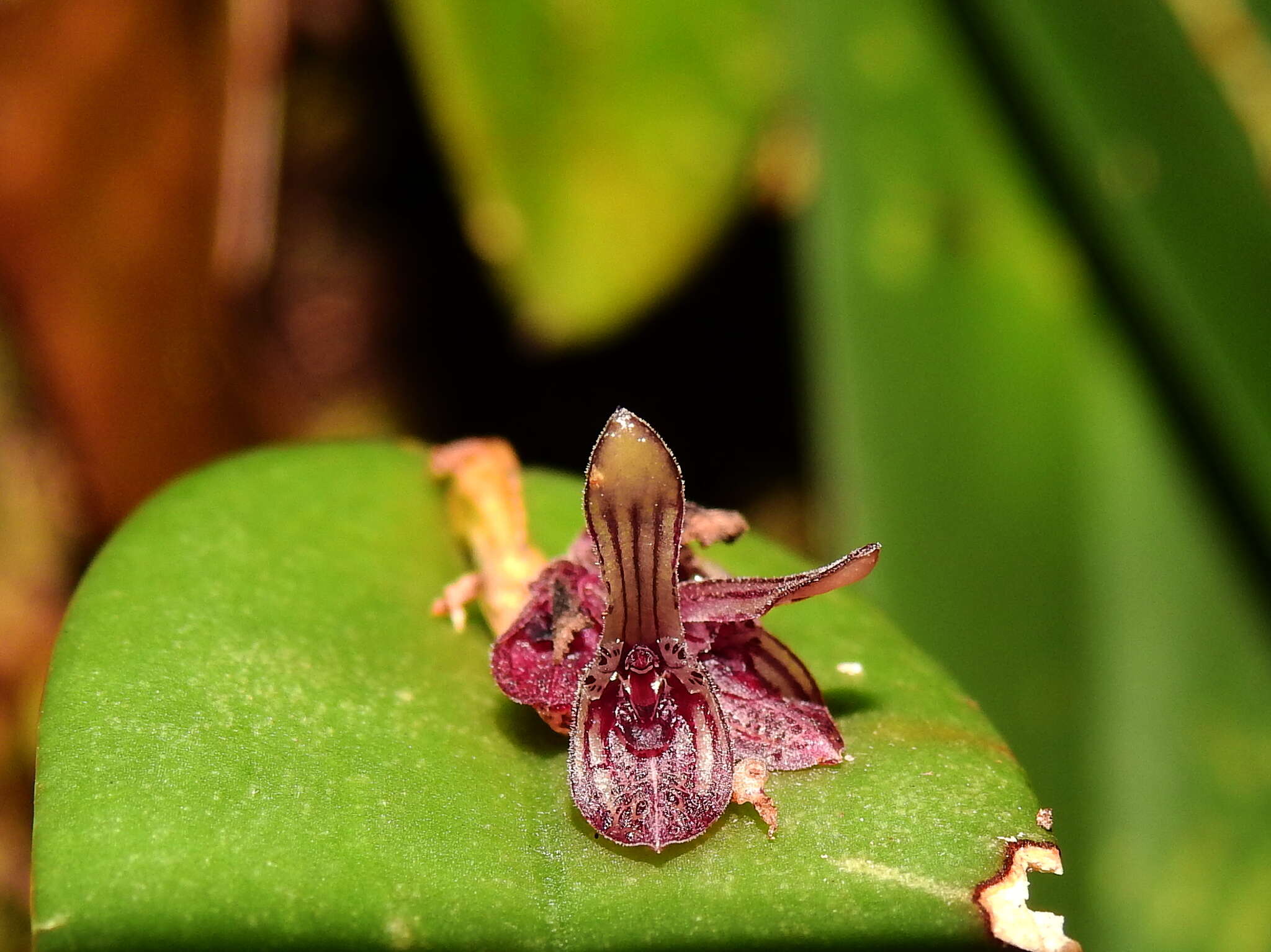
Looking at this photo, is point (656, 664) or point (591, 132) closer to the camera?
point (656, 664)

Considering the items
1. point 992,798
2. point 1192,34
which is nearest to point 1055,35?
point 1192,34

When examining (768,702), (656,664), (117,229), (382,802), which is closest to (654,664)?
(656,664)

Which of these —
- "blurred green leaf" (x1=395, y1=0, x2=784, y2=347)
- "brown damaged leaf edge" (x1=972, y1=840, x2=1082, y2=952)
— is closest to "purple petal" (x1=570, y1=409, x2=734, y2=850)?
"brown damaged leaf edge" (x1=972, y1=840, x2=1082, y2=952)

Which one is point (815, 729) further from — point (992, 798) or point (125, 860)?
point (125, 860)

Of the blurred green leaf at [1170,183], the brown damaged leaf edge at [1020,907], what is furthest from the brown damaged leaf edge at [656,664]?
the blurred green leaf at [1170,183]

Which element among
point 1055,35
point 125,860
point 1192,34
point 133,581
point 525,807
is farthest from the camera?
point 1192,34

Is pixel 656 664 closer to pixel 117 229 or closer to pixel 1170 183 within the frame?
pixel 1170 183
